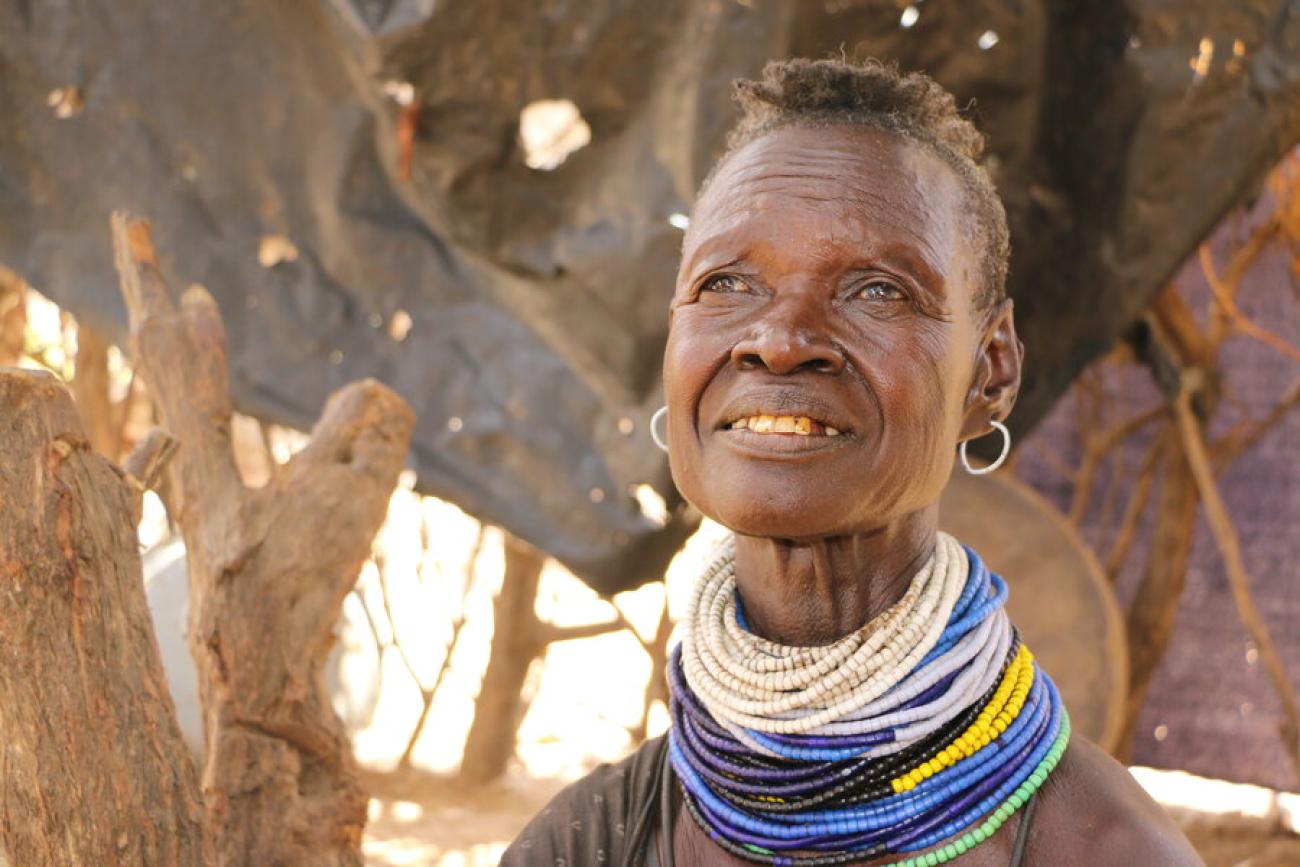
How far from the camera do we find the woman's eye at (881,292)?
1.44 metres

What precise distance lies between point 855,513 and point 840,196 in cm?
30

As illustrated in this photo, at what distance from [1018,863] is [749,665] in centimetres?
31

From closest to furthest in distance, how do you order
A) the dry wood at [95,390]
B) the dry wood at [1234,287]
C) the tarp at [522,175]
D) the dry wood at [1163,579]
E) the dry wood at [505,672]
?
the tarp at [522,175] → the dry wood at [1234,287] → the dry wood at [1163,579] → the dry wood at [95,390] → the dry wood at [505,672]

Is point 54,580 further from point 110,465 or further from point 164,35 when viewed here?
point 164,35

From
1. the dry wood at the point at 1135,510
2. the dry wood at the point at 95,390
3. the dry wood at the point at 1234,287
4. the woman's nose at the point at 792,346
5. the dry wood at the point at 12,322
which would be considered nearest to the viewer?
the woman's nose at the point at 792,346

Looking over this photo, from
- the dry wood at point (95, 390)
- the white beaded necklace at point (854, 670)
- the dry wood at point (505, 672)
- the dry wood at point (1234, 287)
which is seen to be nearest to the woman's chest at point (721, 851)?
the white beaded necklace at point (854, 670)

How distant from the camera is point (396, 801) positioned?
5688mm

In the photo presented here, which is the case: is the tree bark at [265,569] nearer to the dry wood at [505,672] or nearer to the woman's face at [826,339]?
the woman's face at [826,339]

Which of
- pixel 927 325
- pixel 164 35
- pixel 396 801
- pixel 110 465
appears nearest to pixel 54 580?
pixel 110 465

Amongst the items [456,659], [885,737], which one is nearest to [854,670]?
[885,737]

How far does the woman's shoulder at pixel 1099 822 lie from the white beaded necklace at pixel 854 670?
122mm

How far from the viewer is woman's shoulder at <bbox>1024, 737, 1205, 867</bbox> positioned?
4.42 feet

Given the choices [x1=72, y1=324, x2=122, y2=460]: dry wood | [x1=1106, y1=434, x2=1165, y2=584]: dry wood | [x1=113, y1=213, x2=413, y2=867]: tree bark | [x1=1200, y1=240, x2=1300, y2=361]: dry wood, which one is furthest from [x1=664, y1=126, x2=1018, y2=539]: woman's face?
[x1=72, y1=324, x2=122, y2=460]: dry wood

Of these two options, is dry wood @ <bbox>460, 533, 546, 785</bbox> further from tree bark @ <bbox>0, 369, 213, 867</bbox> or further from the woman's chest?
tree bark @ <bbox>0, 369, 213, 867</bbox>
